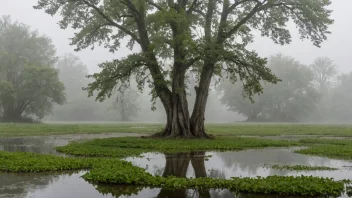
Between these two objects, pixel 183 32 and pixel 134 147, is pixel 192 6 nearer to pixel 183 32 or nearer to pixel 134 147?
pixel 183 32

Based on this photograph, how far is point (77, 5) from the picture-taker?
27.7 metres

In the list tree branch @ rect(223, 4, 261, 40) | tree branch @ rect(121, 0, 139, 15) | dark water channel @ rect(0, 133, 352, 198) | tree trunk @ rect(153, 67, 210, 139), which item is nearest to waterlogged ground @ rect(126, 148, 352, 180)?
dark water channel @ rect(0, 133, 352, 198)

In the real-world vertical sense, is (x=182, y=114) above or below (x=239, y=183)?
above

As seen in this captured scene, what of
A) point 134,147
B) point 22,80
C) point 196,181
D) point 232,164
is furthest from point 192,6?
point 22,80

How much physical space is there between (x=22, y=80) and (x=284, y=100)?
62.8 meters

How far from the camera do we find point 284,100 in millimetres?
92062

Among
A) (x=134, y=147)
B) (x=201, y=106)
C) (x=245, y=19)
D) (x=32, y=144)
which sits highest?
(x=245, y=19)

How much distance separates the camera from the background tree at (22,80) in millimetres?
61062

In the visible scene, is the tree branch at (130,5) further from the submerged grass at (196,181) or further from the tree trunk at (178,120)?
the submerged grass at (196,181)

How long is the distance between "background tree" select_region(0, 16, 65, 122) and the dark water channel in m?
49.1

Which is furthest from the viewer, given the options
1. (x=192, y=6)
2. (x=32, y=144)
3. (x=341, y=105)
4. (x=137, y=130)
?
(x=341, y=105)

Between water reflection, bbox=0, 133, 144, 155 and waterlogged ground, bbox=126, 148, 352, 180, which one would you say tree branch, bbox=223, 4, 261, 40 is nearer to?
waterlogged ground, bbox=126, 148, 352, 180

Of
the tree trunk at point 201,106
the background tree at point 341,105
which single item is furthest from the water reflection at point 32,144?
the background tree at point 341,105

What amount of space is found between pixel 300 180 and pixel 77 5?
22.9 metres
